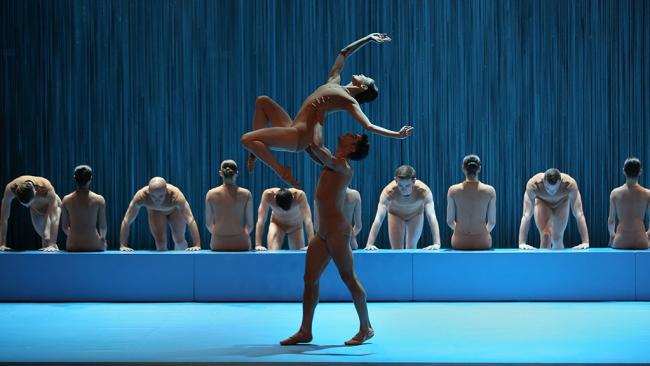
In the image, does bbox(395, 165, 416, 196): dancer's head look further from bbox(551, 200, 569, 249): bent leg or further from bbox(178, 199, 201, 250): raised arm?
bbox(178, 199, 201, 250): raised arm

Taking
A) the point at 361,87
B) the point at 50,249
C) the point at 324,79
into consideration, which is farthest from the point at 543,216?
the point at 50,249

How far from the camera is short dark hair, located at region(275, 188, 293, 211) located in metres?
11.1

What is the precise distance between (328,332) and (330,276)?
1.99 m

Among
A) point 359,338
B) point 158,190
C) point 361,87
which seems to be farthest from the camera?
point 158,190

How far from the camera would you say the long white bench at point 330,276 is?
34.7ft

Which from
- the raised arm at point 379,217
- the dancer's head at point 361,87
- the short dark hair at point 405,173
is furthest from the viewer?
the raised arm at point 379,217

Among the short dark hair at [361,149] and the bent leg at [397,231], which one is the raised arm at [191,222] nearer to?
the bent leg at [397,231]

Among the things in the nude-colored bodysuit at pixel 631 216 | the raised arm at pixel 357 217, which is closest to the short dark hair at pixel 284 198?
the raised arm at pixel 357 217

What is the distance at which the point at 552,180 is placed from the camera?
11.2m

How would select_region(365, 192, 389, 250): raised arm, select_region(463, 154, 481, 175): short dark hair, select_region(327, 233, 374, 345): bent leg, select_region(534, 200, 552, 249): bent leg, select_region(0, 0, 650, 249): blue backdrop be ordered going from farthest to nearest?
select_region(0, 0, 650, 249): blue backdrop → select_region(534, 200, 552, 249): bent leg → select_region(365, 192, 389, 250): raised arm → select_region(463, 154, 481, 175): short dark hair → select_region(327, 233, 374, 345): bent leg

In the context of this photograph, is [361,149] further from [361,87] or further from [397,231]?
[397,231]

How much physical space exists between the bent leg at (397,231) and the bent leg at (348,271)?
3.92 m

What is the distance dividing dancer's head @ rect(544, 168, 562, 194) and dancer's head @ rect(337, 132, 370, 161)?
3.97 meters

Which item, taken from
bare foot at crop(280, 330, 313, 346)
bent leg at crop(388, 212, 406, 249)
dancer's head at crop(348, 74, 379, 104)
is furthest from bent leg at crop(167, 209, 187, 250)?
dancer's head at crop(348, 74, 379, 104)
